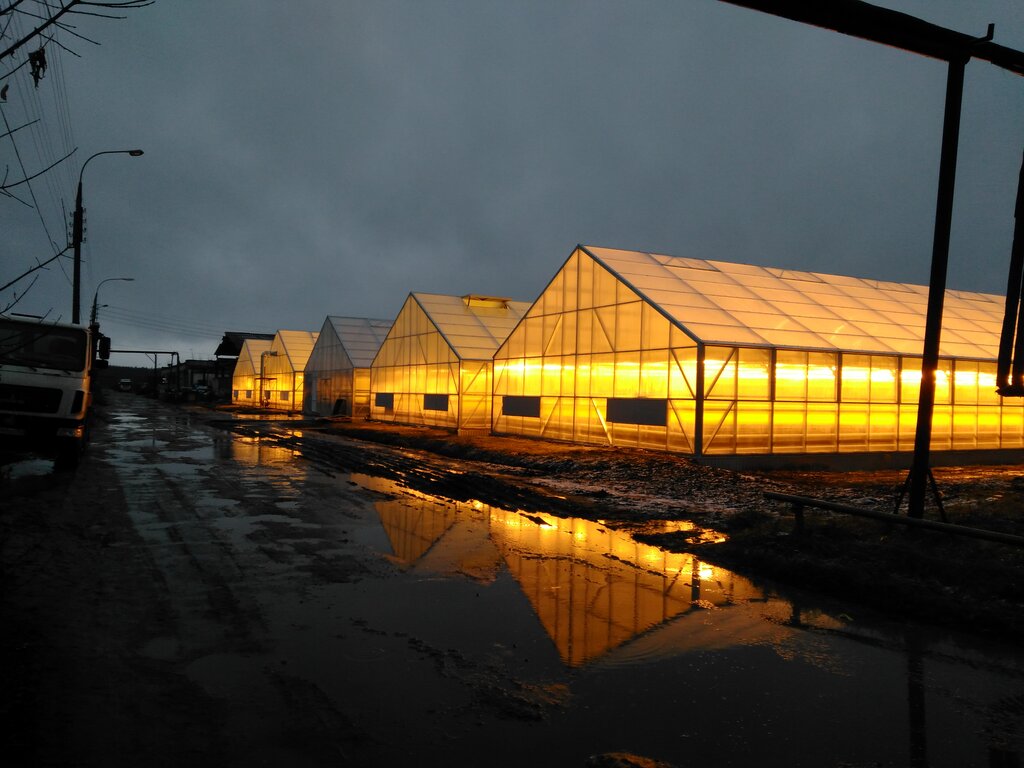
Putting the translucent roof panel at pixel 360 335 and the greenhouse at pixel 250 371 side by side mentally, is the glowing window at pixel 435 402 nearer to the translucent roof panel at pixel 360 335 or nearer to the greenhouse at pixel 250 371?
the translucent roof panel at pixel 360 335

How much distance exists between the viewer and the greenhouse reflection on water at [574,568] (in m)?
6.70

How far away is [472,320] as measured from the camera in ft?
128

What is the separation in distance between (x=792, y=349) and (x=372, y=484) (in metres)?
12.9

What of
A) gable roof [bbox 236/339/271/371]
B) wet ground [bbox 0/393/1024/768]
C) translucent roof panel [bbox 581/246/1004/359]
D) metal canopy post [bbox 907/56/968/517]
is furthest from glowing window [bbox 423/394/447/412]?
gable roof [bbox 236/339/271/371]

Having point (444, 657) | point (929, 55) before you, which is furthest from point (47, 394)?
point (929, 55)

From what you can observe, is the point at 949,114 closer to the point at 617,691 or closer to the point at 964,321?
the point at 617,691

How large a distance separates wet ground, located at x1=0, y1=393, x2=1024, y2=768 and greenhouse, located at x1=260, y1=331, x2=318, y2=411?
Result: 174 ft

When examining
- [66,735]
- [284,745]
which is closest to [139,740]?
[66,735]

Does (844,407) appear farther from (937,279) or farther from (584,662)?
(584,662)

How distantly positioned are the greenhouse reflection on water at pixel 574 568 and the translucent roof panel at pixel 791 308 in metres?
10.9

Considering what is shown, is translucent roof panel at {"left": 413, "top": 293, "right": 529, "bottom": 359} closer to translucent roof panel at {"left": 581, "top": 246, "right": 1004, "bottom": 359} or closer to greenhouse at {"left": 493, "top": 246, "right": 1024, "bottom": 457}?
greenhouse at {"left": 493, "top": 246, "right": 1024, "bottom": 457}

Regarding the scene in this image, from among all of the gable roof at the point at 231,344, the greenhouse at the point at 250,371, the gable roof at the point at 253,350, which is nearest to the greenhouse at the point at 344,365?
the greenhouse at the point at 250,371

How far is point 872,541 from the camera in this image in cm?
949

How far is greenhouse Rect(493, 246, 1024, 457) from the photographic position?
2097 cm
